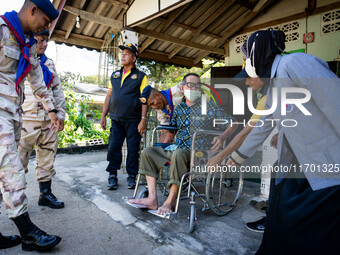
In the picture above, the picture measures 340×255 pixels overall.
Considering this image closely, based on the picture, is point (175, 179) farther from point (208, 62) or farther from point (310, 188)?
point (208, 62)

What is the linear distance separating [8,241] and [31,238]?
266 mm

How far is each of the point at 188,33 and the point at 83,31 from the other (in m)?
2.74

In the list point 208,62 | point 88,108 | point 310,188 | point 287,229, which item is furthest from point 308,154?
point 208,62

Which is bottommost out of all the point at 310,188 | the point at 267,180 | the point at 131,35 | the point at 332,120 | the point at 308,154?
the point at 267,180

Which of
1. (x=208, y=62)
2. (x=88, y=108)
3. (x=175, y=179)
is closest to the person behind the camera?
(x=175, y=179)

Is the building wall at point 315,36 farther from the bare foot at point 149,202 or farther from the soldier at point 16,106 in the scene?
the soldier at point 16,106

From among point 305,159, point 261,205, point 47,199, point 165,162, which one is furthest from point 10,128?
point 261,205

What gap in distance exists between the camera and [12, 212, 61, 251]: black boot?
181 centimetres

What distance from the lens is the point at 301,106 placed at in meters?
1.27

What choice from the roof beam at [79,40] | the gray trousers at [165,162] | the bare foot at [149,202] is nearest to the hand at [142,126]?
the gray trousers at [165,162]

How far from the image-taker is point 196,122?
105 inches

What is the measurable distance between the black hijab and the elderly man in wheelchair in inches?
38.0

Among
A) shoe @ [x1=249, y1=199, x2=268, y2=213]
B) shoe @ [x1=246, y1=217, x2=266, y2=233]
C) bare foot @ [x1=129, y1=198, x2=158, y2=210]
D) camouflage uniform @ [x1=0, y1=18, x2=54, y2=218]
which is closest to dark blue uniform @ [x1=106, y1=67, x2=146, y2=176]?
bare foot @ [x1=129, y1=198, x2=158, y2=210]

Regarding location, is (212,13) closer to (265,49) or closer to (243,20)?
(243,20)
